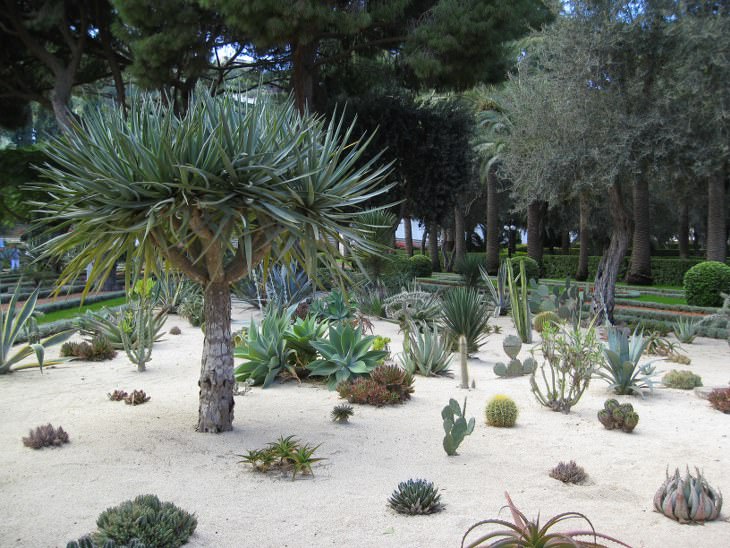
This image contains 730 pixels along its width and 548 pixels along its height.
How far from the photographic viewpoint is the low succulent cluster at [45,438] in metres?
5.63

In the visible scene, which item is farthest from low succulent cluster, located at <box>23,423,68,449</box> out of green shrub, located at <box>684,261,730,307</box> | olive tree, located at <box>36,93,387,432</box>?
green shrub, located at <box>684,261,730,307</box>

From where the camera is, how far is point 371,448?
595 centimetres

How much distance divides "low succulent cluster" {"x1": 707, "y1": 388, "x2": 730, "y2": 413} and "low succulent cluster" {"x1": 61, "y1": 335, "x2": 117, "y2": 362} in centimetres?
816

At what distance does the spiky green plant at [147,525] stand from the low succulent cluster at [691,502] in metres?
3.12

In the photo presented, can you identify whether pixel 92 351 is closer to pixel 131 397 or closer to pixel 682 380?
pixel 131 397

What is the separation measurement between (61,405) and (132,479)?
8.61ft

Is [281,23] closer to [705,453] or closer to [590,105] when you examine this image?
[590,105]

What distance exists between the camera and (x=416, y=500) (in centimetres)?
441

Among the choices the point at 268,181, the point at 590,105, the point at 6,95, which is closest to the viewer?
the point at 268,181

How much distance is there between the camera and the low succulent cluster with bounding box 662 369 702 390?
8.45 meters

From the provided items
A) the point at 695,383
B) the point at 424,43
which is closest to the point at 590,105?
the point at 424,43

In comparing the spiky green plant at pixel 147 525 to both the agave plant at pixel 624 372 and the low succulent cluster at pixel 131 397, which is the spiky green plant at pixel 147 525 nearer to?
the low succulent cluster at pixel 131 397

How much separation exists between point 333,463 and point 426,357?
3751mm

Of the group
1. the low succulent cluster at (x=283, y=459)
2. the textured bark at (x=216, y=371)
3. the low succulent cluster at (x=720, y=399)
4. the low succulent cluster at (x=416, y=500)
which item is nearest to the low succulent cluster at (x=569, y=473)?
the low succulent cluster at (x=416, y=500)
